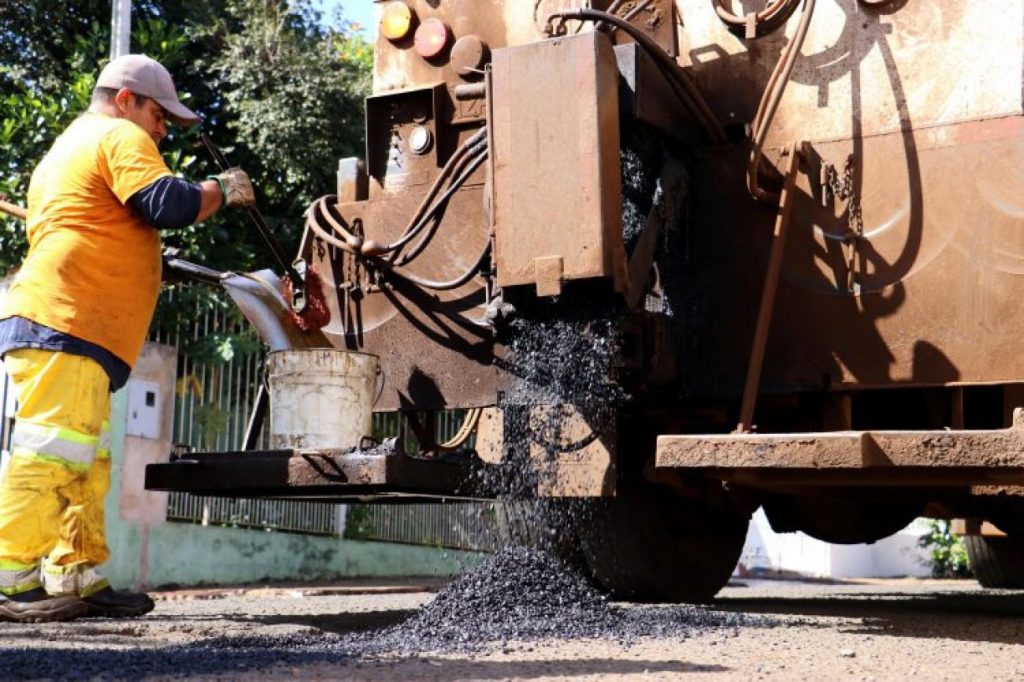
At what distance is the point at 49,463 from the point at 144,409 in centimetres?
403

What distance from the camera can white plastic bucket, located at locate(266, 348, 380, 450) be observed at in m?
4.81

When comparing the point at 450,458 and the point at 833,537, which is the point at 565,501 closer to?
the point at 450,458

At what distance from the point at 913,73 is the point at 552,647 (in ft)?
7.28

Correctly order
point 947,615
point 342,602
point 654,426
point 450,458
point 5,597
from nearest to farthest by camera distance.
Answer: point 5,597
point 450,458
point 654,426
point 947,615
point 342,602

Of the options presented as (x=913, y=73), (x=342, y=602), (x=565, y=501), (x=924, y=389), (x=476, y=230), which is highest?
(x=913, y=73)

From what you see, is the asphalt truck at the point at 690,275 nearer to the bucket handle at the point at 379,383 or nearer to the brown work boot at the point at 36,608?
the bucket handle at the point at 379,383

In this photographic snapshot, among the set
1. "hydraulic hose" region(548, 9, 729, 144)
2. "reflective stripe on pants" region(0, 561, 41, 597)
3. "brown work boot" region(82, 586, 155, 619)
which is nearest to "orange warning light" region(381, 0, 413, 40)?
"hydraulic hose" region(548, 9, 729, 144)

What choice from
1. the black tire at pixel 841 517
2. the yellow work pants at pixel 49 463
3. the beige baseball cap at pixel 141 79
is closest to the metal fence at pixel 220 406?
the black tire at pixel 841 517

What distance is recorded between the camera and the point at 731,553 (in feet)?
19.8

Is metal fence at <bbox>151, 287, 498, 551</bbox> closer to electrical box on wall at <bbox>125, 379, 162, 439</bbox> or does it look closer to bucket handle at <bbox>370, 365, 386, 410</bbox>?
electrical box on wall at <bbox>125, 379, 162, 439</bbox>

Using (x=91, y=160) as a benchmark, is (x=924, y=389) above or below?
below

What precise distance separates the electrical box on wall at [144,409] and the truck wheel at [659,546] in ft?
12.0

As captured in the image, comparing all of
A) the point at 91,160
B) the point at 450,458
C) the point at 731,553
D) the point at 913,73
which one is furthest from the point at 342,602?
the point at 913,73

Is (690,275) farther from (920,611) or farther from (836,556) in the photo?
(836,556)
